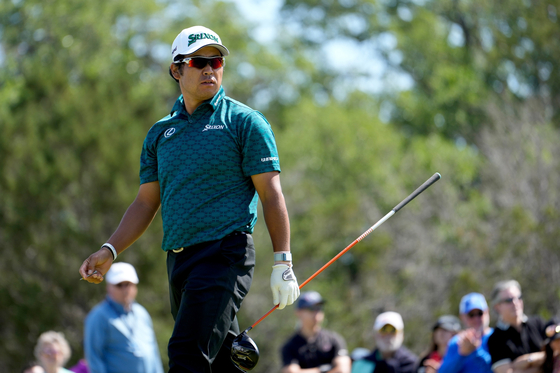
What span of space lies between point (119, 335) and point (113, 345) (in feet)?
0.38

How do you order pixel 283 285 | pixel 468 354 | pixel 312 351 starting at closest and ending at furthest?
1. pixel 283 285
2. pixel 468 354
3. pixel 312 351

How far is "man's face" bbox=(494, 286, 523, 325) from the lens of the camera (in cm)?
694

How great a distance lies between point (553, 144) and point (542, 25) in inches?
232

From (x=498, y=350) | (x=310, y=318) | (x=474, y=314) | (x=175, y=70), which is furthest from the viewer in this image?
(x=310, y=318)

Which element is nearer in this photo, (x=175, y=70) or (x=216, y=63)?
(x=216, y=63)

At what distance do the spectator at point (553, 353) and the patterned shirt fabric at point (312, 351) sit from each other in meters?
2.56

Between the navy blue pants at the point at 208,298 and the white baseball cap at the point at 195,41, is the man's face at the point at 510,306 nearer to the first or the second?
the navy blue pants at the point at 208,298

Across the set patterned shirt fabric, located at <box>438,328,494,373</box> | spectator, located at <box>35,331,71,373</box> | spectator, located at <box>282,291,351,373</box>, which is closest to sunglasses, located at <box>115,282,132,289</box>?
spectator, located at <box>35,331,71,373</box>

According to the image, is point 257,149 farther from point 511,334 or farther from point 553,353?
point 511,334

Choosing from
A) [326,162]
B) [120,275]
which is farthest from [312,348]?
[326,162]

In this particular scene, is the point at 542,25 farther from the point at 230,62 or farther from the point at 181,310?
the point at 181,310

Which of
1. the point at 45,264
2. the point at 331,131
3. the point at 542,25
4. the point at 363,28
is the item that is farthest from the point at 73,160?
the point at 363,28

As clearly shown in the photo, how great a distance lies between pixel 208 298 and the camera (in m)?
3.84

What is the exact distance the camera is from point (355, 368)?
27.7ft
